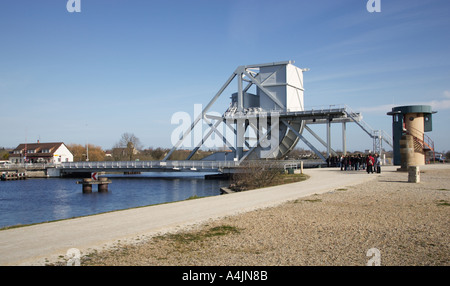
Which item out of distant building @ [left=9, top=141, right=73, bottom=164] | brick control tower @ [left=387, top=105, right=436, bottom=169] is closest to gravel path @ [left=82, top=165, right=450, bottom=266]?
brick control tower @ [left=387, top=105, right=436, bottom=169]

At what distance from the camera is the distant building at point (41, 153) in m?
92.0

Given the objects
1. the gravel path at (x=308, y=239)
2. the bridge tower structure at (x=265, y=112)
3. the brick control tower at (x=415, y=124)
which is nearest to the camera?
the gravel path at (x=308, y=239)

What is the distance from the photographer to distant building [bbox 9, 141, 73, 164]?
92.0 meters

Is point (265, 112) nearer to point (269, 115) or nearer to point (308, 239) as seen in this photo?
point (269, 115)

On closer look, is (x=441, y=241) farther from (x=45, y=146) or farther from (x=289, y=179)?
(x=45, y=146)

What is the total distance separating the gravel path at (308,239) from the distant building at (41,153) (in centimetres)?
8932

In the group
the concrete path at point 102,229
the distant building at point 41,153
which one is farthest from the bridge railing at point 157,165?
the concrete path at point 102,229

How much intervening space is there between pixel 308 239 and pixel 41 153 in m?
96.4

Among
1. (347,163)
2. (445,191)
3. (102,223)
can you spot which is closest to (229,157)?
(347,163)

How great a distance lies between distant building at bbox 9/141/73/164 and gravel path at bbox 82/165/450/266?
89.3 meters

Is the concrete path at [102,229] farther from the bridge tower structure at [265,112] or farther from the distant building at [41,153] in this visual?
the distant building at [41,153]

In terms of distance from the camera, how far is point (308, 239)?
859 centimetres

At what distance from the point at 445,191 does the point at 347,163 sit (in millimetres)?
17336

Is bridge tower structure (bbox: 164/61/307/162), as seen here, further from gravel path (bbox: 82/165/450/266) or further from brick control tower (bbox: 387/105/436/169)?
gravel path (bbox: 82/165/450/266)
